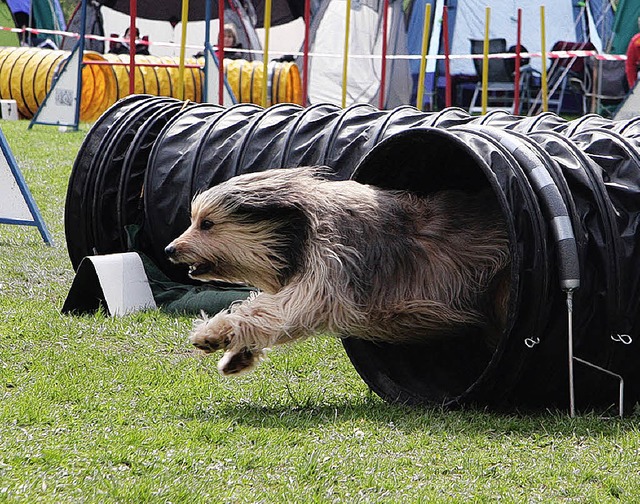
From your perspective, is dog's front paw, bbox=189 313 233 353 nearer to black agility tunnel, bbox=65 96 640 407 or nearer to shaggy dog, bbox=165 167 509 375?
shaggy dog, bbox=165 167 509 375

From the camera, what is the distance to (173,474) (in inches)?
132

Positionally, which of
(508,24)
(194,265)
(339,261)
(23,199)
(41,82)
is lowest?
(41,82)

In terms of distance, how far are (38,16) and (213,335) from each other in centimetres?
2336

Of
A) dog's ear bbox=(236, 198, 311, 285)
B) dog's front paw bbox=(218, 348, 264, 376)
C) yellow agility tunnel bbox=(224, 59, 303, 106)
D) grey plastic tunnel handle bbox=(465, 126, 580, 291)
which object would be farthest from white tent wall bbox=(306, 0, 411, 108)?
dog's front paw bbox=(218, 348, 264, 376)

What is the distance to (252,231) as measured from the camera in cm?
438

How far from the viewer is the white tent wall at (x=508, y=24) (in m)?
21.2

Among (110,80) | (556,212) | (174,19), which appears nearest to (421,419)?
(556,212)

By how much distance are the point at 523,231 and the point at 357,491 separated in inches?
51.1

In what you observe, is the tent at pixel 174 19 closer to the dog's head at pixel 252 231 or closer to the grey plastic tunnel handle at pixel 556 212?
the dog's head at pixel 252 231

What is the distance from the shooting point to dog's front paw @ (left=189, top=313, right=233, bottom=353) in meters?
4.05

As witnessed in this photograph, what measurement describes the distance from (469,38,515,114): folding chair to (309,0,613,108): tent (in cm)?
28

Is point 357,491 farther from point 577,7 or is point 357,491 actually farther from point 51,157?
→ point 577,7

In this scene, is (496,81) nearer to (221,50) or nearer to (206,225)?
(221,50)

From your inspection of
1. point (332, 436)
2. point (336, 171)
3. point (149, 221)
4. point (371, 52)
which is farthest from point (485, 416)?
point (371, 52)
